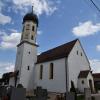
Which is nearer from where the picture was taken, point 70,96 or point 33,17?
point 70,96

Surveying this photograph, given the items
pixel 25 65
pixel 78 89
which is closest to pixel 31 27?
pixel 25 65

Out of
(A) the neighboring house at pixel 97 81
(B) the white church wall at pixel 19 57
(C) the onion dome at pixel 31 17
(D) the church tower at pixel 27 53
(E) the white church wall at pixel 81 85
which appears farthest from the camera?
(C) the onion dome at pixel 31 17

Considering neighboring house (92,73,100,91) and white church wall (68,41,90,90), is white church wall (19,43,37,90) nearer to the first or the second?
white church wall (68,41,90,90)

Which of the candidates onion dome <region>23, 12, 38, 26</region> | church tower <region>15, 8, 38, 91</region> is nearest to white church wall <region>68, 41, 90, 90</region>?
church tower <region>15, 8, 38, 91</region>

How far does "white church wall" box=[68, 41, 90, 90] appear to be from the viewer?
25647 millimetres

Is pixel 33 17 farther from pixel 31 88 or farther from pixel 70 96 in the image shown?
pixel 70 96

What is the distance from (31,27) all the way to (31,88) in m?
12.1

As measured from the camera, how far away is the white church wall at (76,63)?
25647mm

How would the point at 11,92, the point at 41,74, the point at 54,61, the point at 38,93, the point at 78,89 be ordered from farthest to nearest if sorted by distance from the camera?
the point at 41,74, the point at 54,61, the point at 78,89, the point at 38,93, the point at 11,92

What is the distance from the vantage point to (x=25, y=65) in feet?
103

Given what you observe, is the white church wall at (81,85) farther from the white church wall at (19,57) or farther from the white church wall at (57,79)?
the white church wall at (19,57)

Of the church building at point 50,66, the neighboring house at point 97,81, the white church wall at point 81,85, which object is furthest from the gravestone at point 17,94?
the neighboring house at point 97,81

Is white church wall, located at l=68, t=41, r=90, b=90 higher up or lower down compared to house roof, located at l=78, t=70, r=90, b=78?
higher up

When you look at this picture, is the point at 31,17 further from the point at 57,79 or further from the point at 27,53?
the point at 57,79
